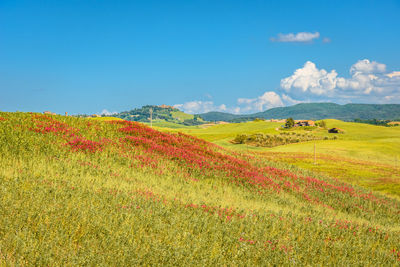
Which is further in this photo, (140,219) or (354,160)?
(354,160)

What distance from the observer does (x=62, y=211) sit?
25.7ft

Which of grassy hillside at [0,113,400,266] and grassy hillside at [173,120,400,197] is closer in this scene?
grassy hillside at [0,113,400,266]

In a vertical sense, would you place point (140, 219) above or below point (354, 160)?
above

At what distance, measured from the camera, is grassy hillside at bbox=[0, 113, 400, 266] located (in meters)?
6.48

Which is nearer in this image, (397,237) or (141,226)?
(141,226)

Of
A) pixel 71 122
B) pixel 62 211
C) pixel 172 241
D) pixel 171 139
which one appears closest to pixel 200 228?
pixel 172 241

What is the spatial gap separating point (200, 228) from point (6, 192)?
569cm

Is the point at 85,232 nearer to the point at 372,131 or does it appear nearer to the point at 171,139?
the point at 171,139

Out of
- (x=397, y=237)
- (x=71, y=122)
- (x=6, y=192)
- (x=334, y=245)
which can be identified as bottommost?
(x=397, y=237)

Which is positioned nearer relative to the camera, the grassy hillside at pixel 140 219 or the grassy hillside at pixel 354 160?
the grassy hillside at pixel 140 219

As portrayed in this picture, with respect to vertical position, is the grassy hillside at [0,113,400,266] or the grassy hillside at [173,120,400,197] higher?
the grassy hillside at [0,113,400,266]

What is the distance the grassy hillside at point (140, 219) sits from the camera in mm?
6484

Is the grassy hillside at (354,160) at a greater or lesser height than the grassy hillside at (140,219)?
lesser

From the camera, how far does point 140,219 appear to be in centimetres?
851
